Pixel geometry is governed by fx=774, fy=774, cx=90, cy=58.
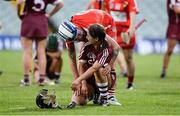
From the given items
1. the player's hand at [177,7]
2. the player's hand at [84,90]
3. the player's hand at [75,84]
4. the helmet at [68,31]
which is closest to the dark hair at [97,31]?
the helmet at [68,31]

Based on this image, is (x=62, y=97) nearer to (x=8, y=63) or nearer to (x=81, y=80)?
(x=81, y=80)

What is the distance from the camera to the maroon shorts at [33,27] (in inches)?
586

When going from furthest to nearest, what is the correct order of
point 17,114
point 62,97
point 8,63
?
1. point 8,63
2. point 62,97
3. point 17,114

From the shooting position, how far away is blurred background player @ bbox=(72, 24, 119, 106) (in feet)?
34.0

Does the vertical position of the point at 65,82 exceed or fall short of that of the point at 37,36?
it falls short

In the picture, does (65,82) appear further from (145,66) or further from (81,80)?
(145,66)

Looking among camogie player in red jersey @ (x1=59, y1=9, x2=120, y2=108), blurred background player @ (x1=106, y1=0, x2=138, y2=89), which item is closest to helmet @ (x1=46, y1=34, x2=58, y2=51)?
blurred background player @ (x1=106, y1=0, x2=138, y2=89)

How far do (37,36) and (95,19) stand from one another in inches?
160

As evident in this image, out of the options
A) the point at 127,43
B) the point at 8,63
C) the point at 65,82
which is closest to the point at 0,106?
the point at 127,43

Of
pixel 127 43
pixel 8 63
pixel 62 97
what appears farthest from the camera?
pixel 8 63

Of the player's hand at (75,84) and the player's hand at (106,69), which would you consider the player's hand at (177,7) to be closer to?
the player's hand at (106,69)

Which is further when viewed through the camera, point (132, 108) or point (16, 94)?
point (16, 94)

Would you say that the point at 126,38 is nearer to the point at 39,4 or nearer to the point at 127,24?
the point at 127,24

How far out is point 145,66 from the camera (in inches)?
919
